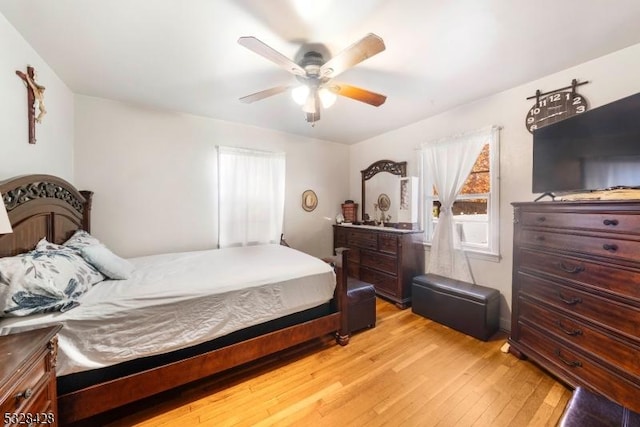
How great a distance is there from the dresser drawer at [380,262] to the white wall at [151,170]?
2.13m

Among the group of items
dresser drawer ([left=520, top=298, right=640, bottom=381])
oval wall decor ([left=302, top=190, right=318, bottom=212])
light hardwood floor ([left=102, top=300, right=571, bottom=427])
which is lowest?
light hardwood floor ([left=102, top=300, right=571, bottom=427])

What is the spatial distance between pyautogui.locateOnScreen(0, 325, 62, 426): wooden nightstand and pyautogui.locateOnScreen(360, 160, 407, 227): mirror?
332 centimetres

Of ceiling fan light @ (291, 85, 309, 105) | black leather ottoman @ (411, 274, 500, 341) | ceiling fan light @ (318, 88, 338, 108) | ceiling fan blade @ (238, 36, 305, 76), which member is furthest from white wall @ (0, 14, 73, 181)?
black leather ottoman @ (411, 274, 500, 341)

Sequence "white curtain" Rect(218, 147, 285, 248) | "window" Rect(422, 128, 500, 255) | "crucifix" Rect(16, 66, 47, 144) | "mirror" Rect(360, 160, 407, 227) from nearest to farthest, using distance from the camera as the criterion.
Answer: "crucifix" Rect(16, 66, 47, 144)
"window" Rect(422, 128, 500, 255)
"white curtain" Rect(218, 147, 285, 248)
"mirror" Rect(360, 160, 407, 227)

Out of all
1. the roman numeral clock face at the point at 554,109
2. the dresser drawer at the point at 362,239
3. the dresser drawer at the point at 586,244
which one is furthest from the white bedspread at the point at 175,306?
the roman numeral clock face at the point at 554,109

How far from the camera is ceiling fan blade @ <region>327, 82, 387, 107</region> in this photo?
6.05 feet

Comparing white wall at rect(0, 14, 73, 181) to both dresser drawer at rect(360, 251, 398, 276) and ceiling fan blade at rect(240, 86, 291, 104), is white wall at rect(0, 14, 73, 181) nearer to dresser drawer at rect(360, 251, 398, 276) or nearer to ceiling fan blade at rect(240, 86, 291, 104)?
ceiling fan blade at rect(240, 86, 291, 104)

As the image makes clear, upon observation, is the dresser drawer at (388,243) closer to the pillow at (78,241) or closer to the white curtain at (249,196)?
the white curtain at (249,196)

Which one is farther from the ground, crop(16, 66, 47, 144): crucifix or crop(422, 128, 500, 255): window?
crop(16, 66, 47, 144): crucifix

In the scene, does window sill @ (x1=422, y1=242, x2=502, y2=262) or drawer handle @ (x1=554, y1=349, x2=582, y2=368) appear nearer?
drawer handle @ (x1=554, y1=349, x2=582, y2=368)

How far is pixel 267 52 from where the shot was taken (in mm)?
1425

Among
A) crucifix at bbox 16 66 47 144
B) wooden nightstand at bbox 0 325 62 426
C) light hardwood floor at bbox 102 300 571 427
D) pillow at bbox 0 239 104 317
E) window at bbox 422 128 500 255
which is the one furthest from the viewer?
window at bbox 422 128 500 255

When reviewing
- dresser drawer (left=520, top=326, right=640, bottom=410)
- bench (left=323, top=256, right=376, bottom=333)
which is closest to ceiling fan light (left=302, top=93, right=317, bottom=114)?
bench (left=323, top=256, right=376, bottom=333)

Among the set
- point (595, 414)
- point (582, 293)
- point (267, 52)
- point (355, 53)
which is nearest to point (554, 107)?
point (582, 293)
